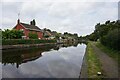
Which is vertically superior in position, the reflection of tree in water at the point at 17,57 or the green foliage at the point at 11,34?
the green foliage at the point at 11,34

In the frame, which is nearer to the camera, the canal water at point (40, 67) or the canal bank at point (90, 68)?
the canal bank at point (90, 68)

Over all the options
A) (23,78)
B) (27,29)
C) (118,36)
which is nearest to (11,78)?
(23,78)

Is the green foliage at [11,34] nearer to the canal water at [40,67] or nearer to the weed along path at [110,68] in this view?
the canal water at [40,67]

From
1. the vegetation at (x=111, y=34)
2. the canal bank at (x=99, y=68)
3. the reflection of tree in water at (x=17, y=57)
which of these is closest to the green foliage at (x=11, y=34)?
the reflection of tree in water at (x=17, y=57)

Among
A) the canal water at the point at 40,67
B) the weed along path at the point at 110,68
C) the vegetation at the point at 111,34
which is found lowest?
the canal water at the point at 40,67

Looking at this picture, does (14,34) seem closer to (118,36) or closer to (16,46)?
(16,46)

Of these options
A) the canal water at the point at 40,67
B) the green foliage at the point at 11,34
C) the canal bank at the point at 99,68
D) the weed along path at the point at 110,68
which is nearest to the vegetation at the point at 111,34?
the canal water at the point at 40,67

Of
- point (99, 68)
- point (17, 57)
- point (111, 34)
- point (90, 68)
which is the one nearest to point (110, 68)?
point (99, 68)

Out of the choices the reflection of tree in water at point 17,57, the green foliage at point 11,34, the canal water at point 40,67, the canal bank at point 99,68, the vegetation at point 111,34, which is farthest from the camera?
the green foliage at point 11,34

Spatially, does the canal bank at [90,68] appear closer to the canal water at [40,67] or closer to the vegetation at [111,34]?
the canal water at [40,67]

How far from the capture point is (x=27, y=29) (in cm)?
6269

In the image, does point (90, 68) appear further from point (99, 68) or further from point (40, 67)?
point (40, 67)

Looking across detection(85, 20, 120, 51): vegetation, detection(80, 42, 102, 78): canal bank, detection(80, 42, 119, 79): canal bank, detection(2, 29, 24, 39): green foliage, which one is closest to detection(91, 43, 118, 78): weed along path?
detection(80, 42, 119, 79): canal bank

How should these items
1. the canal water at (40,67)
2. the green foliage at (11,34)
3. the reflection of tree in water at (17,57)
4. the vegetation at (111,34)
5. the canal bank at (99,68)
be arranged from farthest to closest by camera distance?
1. the green foliage at (11,34)
2. the vegetation at (111,34)
3. the reflection of tree in water at (17,57)
4. the canal water at (40,67)
5. the canal bank at (99,68)
